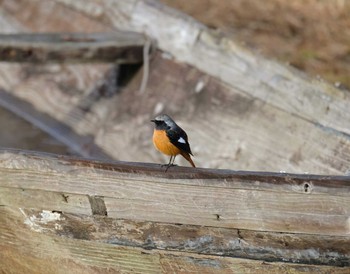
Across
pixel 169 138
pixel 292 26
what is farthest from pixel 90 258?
pixel 292 26

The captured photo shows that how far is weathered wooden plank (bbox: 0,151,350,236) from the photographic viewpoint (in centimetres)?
299

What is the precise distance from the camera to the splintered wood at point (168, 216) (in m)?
3.03

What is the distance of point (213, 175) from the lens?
10.2 ft

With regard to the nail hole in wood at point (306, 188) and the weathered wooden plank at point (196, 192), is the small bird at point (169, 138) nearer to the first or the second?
the weathered wooden plank at point (196, 192)

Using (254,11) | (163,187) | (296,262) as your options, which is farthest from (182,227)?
(254,11)

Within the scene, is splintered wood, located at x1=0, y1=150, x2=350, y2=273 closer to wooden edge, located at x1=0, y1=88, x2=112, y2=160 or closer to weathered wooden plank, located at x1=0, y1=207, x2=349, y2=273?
weathered wooden plank, located at x1=0, y1=207, x2=349, y2=273

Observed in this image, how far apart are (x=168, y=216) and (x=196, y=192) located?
187 mm

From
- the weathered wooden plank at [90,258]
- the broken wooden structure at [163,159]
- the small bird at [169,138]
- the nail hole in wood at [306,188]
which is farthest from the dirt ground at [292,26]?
the nail hole in wood at [306,188]

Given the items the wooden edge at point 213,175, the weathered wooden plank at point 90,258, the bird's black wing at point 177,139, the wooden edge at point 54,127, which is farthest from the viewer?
the wooden edge at point 54,127

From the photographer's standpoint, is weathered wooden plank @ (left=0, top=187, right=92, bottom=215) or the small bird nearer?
weathered wooden plank @ (left=0, top=187, right=92, bottom=215)

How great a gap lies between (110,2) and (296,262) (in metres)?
3.50

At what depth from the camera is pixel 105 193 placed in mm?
3336

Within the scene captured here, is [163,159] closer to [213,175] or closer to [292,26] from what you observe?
[213,175]

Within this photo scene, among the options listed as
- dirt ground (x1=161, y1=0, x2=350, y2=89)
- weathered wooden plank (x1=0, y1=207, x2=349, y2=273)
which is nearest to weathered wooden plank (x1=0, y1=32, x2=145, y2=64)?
weathered wooden plank (x1=0, y1=207, x2=349, y2=273)
